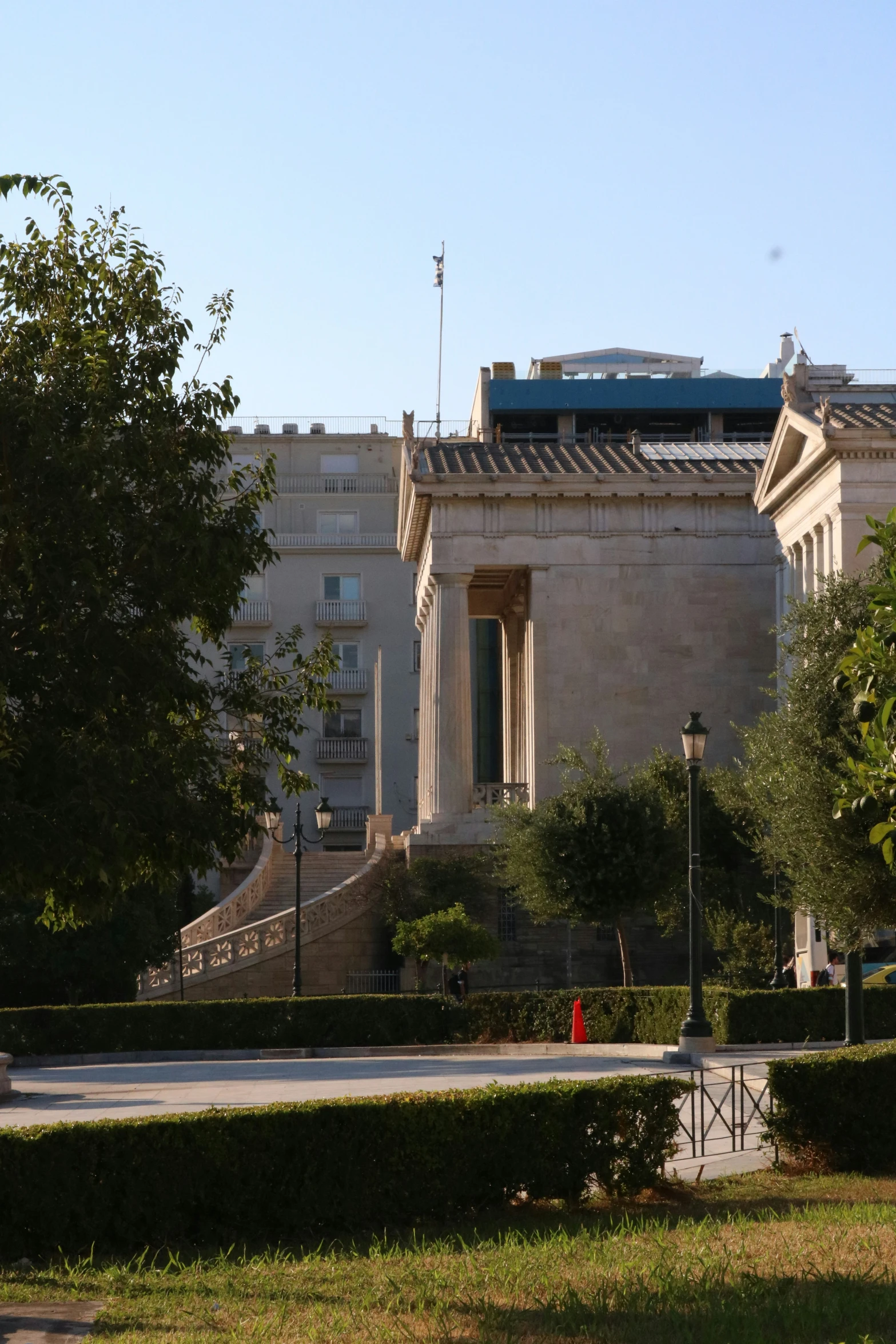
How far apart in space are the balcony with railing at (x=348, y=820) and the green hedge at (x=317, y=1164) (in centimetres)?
5418

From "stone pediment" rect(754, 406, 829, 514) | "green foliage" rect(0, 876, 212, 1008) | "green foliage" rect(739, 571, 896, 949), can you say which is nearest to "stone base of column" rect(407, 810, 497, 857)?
"green foliage" rect(0, 876, 212, 1008)

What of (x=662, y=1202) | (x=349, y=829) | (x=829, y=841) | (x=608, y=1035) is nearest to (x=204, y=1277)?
(x=662, y=1202)

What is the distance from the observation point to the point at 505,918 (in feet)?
141

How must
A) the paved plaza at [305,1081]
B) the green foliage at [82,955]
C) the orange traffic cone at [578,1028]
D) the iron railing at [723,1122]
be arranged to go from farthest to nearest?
1. the green foliage at [82,955]
2. the orange traffic cone at [578,1028]
3. the paved plaza at [305,1081]
4. the iron railing at [723,1122]

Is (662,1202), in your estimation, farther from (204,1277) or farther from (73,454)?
(73,454)

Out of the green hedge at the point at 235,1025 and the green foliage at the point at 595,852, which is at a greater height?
the green foliage at the point at 595,852

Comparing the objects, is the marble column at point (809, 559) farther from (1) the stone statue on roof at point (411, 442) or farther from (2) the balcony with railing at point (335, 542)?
(2) the balcony with railing at point (335, 542)

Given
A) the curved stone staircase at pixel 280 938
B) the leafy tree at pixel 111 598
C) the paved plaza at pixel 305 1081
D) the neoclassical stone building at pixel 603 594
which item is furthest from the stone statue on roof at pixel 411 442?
the leafy tree at pixel 111 598

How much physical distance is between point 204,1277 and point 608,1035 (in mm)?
20549

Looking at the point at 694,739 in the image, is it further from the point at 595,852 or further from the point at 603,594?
the point at 603,594

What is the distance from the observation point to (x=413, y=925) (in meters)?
35.0

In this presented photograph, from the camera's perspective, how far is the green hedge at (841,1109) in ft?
42.6

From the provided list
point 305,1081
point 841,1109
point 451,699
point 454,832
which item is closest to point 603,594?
point 451,699

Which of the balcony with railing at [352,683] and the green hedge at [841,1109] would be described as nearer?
the green hedge at [841,1109]
